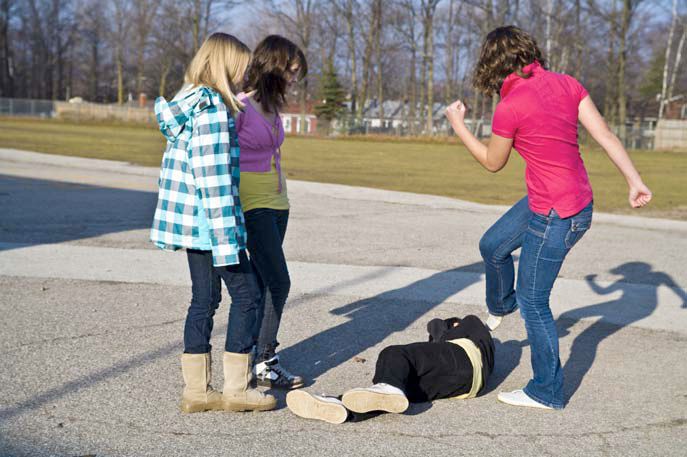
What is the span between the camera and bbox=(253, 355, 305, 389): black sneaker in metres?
4.32

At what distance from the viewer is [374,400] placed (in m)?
3.67

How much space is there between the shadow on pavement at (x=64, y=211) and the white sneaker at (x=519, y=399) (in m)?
5.70

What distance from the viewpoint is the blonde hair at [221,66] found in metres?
3.63

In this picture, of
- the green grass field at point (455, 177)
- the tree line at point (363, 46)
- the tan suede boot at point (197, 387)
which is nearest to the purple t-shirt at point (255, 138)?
the tan suede boot at point (197, 387)

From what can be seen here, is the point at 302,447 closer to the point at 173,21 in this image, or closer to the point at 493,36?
the point at 493,36

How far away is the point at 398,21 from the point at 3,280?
2522 inches

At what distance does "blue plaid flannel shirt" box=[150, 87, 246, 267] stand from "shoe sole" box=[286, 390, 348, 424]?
2.30ft

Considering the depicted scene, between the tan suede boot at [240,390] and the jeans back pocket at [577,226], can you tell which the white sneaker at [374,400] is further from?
the jeans back pocket at [577,226]

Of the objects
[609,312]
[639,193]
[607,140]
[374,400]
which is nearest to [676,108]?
[609,312]

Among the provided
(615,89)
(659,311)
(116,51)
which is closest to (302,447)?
(659,311)

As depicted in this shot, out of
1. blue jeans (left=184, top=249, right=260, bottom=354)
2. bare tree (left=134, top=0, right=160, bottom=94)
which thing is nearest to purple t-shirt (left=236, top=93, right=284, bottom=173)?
blue jeans (left=184, top=249, right=260, bottom=354)

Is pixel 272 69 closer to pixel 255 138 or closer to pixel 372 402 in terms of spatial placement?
pixel 255 138

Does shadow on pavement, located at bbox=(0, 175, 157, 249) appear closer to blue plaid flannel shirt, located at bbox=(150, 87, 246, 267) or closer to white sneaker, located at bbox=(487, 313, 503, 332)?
blue plaid flannel shirt, located at bbox=(150, 87, 246, 267)

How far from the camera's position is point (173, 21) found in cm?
7506
